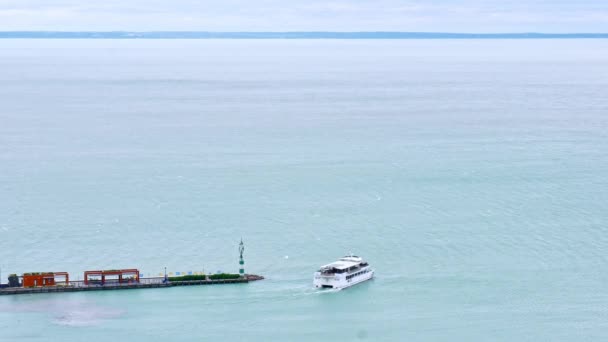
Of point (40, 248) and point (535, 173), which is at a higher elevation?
point (535, 173)

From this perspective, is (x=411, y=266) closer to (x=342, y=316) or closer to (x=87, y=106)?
(x=342, y=316)

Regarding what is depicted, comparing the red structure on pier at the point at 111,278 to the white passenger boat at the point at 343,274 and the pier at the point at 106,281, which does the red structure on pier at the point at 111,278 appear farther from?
the white passenger boat at the point at 343,274

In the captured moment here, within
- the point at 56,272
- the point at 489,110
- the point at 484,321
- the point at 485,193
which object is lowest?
the point at 484,321

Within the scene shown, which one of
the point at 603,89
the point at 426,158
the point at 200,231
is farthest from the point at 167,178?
the point at 603,89

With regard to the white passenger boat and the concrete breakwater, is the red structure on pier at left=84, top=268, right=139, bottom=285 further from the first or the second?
the white passenger boat

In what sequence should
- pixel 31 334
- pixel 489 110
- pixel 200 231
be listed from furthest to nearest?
1. pixel 489 110
2. pixel 200 231
3. pixel 31 334

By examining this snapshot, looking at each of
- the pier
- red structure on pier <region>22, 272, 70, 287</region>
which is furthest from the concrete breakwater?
red structure on pier <region>22, 272, 70, 287</region>

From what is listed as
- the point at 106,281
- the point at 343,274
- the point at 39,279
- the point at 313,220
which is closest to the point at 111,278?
the point at 106,281
